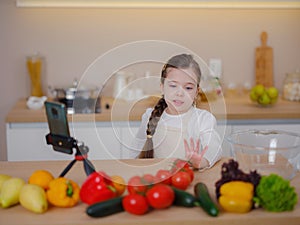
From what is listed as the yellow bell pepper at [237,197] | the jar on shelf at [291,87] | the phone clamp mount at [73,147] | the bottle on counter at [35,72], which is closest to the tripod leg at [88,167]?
the phone clamp mount at [73,147]

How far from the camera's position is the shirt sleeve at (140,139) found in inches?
55.3

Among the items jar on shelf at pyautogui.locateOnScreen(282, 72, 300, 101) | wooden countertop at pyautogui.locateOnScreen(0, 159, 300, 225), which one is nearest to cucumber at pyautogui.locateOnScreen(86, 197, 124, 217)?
wooden countertop at pyautogui.locateOnScreen(0, 159, 300, 225)

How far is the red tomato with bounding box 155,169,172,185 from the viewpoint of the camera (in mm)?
1266

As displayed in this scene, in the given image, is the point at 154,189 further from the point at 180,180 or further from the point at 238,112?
the point at 238,112

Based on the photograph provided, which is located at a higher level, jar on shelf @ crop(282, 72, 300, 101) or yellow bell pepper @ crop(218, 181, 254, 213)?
jar on shelf @ crop(282, 72, 300, 101)

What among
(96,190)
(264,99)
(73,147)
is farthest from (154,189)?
(264,99)

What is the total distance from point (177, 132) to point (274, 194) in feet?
1.15

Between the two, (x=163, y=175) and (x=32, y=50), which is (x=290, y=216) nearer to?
(x=163, y=175)

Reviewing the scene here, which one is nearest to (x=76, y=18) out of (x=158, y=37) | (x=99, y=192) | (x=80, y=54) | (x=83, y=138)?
(x=80, y=54)

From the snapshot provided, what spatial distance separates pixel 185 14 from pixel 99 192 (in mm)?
2023

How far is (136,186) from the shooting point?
120 centimetres

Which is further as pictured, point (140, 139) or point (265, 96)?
point (265, 96)

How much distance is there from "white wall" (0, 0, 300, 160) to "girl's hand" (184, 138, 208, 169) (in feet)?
5.44

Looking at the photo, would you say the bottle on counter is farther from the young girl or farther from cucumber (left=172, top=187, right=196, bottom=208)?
cucumber (left=172, top=187, right=196, bottom=208)
